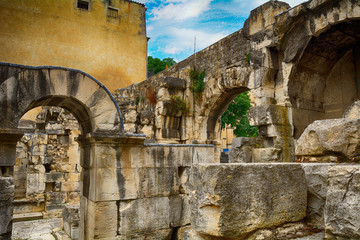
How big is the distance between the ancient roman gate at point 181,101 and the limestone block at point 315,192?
1023 mm

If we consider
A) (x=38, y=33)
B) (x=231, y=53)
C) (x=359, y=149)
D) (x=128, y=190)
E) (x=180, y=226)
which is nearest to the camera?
(x=359, y=149)

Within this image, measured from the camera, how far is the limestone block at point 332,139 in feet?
7.17

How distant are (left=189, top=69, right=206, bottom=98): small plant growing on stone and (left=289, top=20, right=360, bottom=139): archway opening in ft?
11.0

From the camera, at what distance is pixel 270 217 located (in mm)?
2229

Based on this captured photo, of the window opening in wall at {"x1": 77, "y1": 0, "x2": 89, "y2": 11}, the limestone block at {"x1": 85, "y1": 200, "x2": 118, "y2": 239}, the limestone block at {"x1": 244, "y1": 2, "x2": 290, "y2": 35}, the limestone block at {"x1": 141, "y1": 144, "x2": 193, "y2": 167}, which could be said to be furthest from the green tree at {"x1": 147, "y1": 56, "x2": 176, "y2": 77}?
the limestone block at {"x1": 85, "y1": 200, "x2": 118, "y2": 239}

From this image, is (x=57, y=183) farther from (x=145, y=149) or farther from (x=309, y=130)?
(x=309, y=130)

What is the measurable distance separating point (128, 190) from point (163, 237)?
1.04m

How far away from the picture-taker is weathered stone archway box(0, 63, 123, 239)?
385cm

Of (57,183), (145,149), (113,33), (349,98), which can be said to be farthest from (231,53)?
(113,33)

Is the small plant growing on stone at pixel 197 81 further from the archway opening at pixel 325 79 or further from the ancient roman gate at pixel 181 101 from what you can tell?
the archway opening at pixel 325 79

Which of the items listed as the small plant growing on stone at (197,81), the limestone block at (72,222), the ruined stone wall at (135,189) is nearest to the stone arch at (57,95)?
the ruined stone wall at (135,189)

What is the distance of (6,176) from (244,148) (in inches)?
178

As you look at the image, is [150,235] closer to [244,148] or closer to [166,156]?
[166,156]

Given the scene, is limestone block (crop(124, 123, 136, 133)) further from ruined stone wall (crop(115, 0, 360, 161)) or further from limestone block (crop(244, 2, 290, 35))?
limestone block (crop(244, 2, 290, 35))
